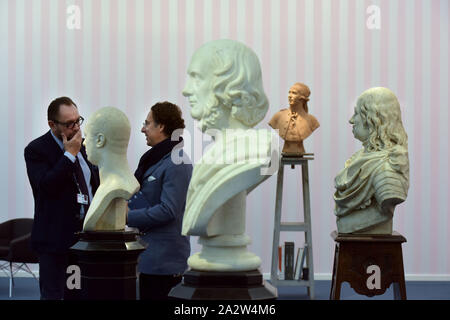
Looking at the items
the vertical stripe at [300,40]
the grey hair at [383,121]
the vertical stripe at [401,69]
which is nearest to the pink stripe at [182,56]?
the vertical stripe at [300,40]

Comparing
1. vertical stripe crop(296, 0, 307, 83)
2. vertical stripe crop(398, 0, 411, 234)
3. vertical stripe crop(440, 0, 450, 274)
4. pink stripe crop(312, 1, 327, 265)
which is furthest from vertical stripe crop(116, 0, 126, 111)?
vertical stripe crop(440, 0, 450, 274)

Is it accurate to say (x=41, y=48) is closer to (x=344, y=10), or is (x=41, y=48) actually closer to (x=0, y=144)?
(x=0, y=144)

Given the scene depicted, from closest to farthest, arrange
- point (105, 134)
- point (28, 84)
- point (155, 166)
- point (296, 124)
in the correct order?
point (105, 134) < point (155, 166) < point (296, 124) < point (28, 84)

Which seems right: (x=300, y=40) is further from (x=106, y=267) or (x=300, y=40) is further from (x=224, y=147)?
(x=224, y=147)

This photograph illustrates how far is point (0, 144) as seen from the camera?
26.3 ft

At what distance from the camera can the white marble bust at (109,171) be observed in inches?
137

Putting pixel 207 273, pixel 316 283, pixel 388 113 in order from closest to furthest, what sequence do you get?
1. pixel 207 273
2. pixel 388 113
3. pixel 316 283

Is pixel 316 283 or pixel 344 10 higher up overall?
pixel 344 10

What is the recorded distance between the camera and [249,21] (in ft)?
25.9

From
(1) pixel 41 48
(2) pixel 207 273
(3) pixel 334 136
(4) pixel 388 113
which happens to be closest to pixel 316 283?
Result: (3) pixel 334 136

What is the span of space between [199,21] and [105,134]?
4.60 meters

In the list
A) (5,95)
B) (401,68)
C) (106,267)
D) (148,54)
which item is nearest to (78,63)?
(148,54)

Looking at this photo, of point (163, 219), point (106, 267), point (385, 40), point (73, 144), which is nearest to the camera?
point (106, 267)

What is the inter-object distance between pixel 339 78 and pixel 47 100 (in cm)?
330
